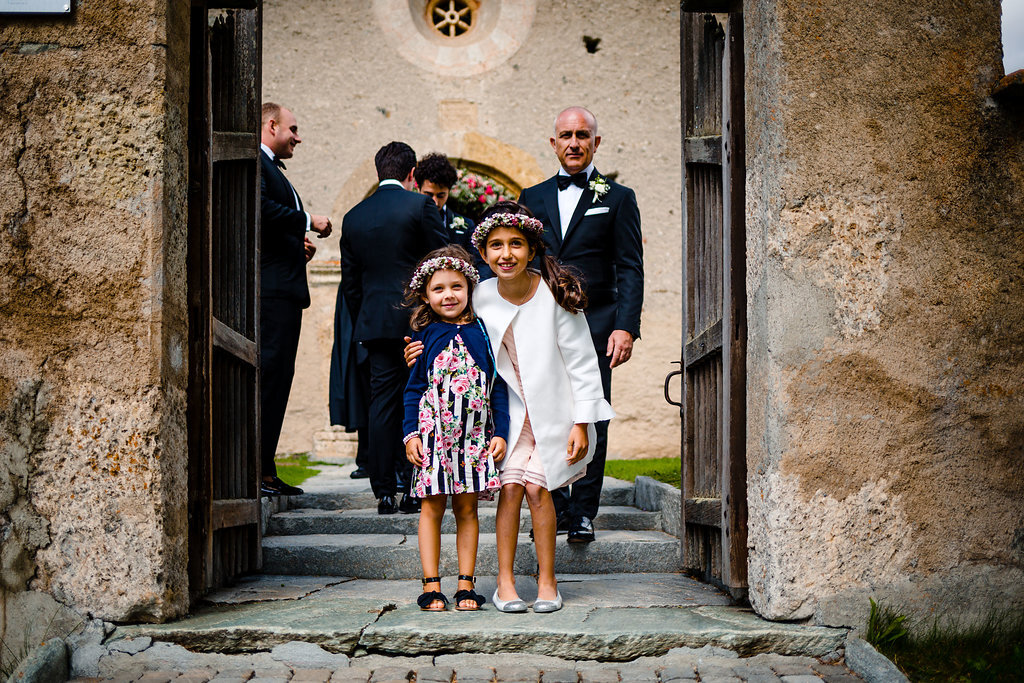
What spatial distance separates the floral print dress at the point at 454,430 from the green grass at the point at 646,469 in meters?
2.61

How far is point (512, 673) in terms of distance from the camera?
300cm

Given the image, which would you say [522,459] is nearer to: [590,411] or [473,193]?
[590,411]

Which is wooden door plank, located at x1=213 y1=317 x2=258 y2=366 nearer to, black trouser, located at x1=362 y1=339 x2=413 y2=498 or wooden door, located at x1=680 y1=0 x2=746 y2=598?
black trouser, located at x1=362 y1=339 x2=413 y2=498

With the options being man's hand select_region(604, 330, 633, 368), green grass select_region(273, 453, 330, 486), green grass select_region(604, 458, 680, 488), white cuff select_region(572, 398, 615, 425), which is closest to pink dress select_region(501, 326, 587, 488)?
white cuff select_region(572, 398, 615, 425)

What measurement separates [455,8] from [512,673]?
826 centimetres

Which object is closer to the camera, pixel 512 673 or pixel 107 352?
pixel 512 673

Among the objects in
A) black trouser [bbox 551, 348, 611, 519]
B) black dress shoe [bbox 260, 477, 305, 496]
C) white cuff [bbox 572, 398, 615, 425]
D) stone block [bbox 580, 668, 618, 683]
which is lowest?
stone block [bbox 580, 668, 618, 683]

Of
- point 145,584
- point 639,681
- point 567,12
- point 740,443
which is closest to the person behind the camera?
point 639,681

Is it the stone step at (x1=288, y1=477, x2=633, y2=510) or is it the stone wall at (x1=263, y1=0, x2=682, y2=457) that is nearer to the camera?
the stone step at (x1=288, y1=477, x2=633, y2=510)

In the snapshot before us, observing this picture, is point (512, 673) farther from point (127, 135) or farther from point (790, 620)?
point (127, 135)

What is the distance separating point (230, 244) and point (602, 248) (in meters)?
1.57

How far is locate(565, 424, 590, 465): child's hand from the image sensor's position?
3.55 meters

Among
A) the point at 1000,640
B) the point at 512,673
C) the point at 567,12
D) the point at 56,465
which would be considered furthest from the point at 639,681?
the point at 567,12

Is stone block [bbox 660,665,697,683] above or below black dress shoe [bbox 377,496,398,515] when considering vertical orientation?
below
